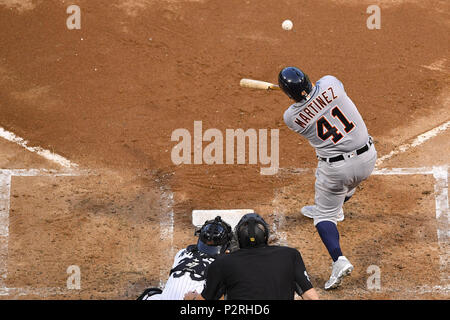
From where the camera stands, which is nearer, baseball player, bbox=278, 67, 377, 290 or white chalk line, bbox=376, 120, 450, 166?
baseball player, bbox=278, 67, 377, 290

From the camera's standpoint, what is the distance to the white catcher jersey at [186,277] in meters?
4.80

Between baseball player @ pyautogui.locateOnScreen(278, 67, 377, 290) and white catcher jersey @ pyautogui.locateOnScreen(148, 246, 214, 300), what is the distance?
5.17 feet

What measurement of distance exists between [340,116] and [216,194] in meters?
2.02

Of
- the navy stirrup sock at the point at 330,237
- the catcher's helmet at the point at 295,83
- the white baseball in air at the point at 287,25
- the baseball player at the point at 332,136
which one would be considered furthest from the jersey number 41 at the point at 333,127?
the white baseball in air at the point at 287,25

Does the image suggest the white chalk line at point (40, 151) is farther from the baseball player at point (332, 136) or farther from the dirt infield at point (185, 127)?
the baseball player at point (332, 136)

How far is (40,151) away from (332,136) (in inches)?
155

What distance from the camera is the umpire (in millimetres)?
4125

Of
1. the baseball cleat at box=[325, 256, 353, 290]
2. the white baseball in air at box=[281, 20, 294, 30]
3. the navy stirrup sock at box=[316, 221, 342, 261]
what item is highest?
the white baseball in air at box=[281, 20, 294, 30]

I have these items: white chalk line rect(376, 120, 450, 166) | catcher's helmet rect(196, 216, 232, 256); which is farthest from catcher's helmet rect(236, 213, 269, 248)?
white chalk line rect(376, 120, 450, 166)

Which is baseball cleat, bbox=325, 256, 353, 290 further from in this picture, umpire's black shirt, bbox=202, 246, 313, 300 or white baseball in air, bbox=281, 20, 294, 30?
white baseball in air, bbox=281, 20, 294, 30

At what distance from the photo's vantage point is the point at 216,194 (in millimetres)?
7203

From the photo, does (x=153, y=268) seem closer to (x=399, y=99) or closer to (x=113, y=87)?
(x=113, y=87)

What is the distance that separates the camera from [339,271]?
19.1ft

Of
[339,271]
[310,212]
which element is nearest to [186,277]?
[339,271]
